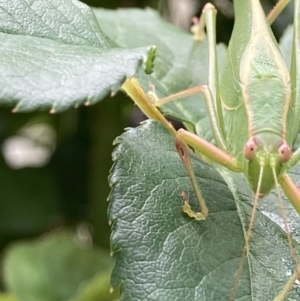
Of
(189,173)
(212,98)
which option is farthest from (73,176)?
(189,173)

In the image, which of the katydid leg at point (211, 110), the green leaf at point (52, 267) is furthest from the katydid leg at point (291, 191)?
the green leaf at point (52, 267)

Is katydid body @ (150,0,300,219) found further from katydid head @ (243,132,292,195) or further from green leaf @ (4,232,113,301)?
green leaf @ (4,232,113,301)

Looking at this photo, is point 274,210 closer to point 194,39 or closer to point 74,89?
point 74,89

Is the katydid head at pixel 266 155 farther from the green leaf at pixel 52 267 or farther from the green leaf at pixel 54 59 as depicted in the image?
the green leaf at pixel 52 267

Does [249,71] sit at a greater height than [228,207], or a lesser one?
greater

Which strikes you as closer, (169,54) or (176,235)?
(176,235)

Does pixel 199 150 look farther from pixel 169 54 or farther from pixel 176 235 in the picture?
pixel 169 54

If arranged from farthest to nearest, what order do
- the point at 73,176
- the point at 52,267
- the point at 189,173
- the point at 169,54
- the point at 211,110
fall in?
1. the point at 73,176
2. the point at 52,267
3. the point at 169,54
4. the point at 211,110
5. the point at 189,173

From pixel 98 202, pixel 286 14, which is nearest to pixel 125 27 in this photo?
pixel 98 202

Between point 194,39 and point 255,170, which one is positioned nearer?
point 255,170
